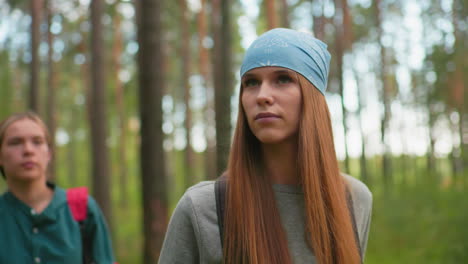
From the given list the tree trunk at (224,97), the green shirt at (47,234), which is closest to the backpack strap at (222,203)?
the green shirt at (47,234)

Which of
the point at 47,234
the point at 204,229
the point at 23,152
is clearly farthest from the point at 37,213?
the point at 204,229

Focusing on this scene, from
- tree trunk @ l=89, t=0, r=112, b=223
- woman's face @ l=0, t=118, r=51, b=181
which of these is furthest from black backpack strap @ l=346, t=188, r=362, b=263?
tree trunk @ l=89, t=0, r=112, b=223

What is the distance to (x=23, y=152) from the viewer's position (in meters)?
3.16

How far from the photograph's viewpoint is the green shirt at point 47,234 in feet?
9.87

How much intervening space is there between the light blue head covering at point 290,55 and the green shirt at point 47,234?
74.2 inches

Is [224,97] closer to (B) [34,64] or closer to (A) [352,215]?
(B) [34,64]

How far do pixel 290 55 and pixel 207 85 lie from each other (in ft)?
64.3

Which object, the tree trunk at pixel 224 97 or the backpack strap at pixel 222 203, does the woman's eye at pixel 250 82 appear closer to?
the backpack strap at pixel 222 203

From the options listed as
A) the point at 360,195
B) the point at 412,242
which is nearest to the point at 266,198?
the point at 360,195

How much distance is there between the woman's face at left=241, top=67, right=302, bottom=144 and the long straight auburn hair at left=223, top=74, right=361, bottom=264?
4 centimetres

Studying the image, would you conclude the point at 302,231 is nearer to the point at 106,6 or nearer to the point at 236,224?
the point at 236,224

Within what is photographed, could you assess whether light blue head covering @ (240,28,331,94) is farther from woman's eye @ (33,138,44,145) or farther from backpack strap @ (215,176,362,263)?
woman's eye @ (33,138,44,145)

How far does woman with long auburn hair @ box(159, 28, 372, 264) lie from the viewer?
5.86ft

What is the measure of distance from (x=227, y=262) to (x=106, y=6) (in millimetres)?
12602
